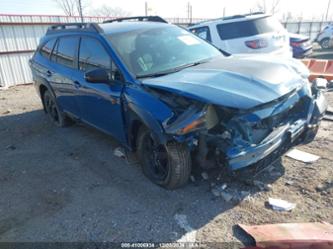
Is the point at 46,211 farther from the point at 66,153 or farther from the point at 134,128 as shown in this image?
the point at 66,153

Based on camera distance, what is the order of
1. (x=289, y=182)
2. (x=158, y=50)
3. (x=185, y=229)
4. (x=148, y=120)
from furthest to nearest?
(x=158, y=50) → (x=289, y=182) → (x=148, y=120) → (x=185, y=229)

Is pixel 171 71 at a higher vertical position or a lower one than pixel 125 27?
lower

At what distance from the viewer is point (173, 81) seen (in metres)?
3.34

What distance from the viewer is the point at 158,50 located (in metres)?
4.12

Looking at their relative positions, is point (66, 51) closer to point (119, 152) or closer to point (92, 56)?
point (92, 56)

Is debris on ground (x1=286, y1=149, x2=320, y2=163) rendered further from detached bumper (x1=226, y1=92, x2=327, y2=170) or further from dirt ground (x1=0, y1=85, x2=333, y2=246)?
detached bumper (x1=226, y1=92, x2=327, y2=170)

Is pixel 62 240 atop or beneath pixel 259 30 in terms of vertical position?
beneath

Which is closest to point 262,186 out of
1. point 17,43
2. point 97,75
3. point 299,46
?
point 97,75

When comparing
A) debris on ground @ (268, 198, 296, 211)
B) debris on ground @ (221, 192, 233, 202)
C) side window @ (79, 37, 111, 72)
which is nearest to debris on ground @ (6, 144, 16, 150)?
side window @ (79, 37, 111, 72)

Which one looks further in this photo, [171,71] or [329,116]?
[329,116]

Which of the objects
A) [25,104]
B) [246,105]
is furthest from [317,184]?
[25,104]

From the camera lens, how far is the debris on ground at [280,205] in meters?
3.14

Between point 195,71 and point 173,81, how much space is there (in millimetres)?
426

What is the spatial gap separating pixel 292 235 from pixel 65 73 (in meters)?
4.02
